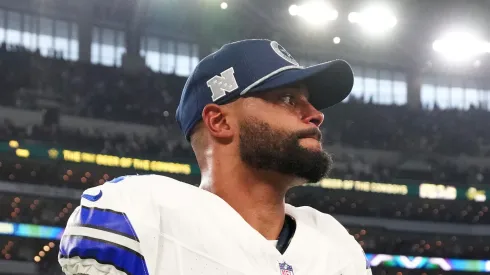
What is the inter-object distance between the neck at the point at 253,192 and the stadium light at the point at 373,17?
15264 millimetres

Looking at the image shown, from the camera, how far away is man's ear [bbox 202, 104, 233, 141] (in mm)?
2002

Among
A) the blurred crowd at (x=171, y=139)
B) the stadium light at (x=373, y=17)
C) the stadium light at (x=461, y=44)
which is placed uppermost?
the stadium light at (x=373, y=17)

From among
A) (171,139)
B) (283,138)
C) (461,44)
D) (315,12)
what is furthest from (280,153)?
(171,139)

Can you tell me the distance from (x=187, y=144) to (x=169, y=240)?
18700 mm

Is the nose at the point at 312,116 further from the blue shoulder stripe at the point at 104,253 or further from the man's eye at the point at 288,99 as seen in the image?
the blue shoulder stripe at the point at 104,253

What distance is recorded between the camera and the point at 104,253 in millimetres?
1484

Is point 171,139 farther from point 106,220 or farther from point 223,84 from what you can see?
point 106,220

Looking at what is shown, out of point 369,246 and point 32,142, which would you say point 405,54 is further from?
point 32,142

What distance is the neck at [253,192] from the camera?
1934 mm

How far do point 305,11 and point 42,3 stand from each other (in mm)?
10527

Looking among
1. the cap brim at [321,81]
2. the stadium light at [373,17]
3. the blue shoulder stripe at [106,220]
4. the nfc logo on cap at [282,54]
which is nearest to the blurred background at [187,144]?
the stadium light at [373,17]

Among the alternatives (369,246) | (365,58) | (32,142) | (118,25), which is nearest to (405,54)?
(365,58)

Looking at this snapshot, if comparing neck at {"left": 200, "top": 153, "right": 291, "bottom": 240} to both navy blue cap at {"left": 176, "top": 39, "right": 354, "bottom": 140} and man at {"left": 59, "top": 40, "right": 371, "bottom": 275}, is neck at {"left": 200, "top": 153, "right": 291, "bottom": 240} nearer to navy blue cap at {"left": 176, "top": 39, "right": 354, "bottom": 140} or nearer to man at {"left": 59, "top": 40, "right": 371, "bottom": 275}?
man at {"left": 59, "top": 40, "right": 371, "bottom": 275}

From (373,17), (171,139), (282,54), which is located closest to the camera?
(282,54)
